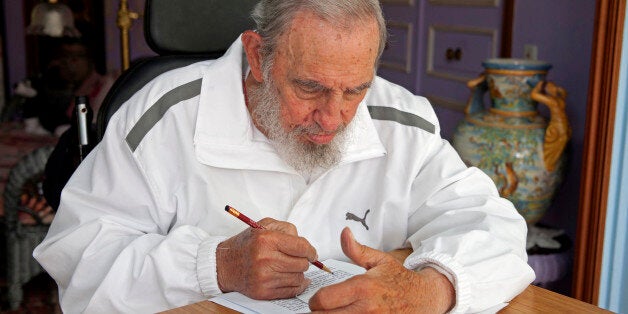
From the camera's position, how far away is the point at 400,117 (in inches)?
76.1

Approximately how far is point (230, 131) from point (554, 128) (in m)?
1.69

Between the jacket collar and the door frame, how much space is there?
1268 mm

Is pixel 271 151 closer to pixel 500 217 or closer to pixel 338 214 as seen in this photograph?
pixel 338 214

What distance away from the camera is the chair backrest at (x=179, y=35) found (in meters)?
1.93

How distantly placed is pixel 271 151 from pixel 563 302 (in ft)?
2.37

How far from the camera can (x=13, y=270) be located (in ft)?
12.6

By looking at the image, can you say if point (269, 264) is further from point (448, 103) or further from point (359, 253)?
point (448, 103)

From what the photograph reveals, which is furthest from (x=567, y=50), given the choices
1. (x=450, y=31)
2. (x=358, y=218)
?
(x=358, y=218)

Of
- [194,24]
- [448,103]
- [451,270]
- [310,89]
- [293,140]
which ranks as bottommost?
[448,103]

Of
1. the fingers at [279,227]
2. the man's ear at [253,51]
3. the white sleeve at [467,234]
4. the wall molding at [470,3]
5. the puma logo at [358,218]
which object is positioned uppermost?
the wall molding at [470,3]

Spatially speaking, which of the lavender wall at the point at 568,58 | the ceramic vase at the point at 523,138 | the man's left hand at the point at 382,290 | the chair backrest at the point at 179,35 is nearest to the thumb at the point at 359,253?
the man's left hand at the point at 382,290

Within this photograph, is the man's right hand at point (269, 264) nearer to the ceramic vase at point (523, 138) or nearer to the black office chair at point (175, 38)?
the black office chair at point (175, 38)

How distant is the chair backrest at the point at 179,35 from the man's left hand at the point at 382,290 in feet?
2.79

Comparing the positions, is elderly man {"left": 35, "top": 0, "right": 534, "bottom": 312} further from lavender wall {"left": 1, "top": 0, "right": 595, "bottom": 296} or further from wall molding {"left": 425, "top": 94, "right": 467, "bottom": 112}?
wall molding {"left": 425, "top": 94, "right": 467, "bottom": 112}
